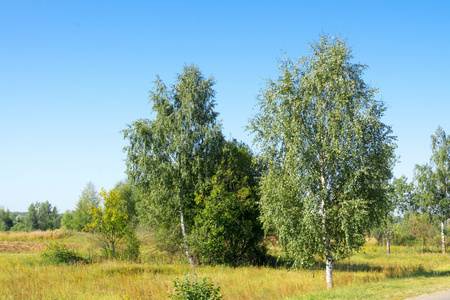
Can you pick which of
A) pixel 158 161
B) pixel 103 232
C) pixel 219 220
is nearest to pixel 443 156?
pixel 219 220

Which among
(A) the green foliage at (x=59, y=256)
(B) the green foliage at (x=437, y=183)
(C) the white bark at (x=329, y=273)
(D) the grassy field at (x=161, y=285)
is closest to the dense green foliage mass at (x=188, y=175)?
(D) the grassy field at (x=161, y=285)

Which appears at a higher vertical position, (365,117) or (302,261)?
(365,117)

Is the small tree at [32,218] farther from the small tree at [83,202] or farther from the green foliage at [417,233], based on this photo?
the green foliage at [417,233]

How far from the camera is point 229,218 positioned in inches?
1017

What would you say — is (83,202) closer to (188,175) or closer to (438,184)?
(188,175)

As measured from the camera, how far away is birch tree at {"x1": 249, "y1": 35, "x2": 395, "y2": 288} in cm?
1761

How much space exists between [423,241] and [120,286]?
→ 4956 cm

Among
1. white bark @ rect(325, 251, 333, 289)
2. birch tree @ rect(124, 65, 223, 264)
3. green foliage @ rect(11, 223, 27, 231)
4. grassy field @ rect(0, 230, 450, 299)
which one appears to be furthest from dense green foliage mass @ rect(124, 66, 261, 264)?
green foliage @ rect(11, 223, 27, 231)

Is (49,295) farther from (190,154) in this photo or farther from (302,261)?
(190,154)

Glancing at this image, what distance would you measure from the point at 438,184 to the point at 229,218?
30.4 metres

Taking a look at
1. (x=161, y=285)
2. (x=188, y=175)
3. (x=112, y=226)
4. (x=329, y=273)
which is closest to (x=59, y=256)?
(x=112, y=226)

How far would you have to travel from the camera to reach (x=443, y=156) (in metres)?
42.8

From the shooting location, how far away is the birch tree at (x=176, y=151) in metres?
26.6

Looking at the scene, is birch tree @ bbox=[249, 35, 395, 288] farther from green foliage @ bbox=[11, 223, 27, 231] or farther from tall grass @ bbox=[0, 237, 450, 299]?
green foliage @ bbox=[11, 223, 27, 231]
